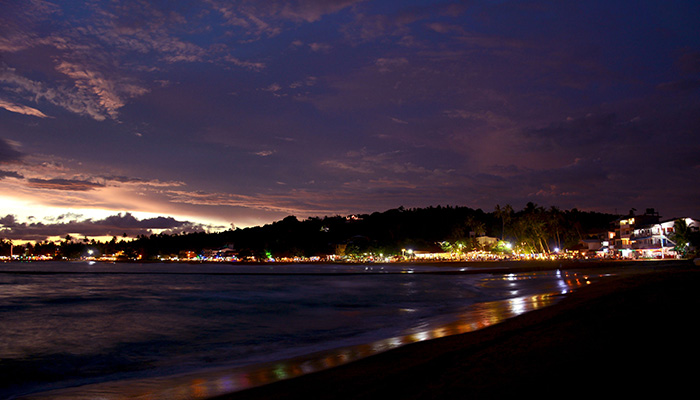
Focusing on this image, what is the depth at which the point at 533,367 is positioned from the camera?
5.46 metres

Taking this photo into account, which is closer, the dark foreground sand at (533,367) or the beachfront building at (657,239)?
the dark foreground sand at (533,367)

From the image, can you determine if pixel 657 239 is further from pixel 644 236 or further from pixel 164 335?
pixel 164 335

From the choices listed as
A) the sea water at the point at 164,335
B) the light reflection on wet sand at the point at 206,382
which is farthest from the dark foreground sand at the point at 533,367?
the sea water at the point at 164,335

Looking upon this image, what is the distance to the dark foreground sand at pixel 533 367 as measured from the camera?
14.4 feet

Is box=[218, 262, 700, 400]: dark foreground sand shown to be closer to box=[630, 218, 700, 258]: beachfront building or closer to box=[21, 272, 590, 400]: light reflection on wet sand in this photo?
box=[21, 272, 590, 400]: light reflection on wet sand

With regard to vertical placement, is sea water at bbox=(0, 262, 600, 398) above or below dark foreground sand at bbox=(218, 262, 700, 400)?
below

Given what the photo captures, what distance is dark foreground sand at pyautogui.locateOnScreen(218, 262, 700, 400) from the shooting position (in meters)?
4.40

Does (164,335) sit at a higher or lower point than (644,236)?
lower

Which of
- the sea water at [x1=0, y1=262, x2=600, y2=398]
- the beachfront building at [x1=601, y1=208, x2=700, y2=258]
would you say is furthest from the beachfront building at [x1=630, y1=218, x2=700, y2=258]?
the sea water at [x1=0, y1=262, x2=600, y2=398]

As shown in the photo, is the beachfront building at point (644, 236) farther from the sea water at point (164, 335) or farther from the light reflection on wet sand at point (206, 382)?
the light reflection on wet sand at point (206, 382)

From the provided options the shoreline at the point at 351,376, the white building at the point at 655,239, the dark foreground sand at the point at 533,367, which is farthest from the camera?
the white building at the point at 655,239

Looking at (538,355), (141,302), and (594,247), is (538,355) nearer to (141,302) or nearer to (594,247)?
(141,302)

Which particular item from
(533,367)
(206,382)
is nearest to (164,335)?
(206,382)

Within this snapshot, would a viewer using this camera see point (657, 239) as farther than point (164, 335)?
Yes
